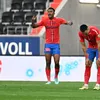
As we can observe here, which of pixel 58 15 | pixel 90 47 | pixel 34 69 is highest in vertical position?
pixel 58 15

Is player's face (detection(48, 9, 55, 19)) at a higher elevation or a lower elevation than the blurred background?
higher

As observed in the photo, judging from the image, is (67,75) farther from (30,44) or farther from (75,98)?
(75,98)

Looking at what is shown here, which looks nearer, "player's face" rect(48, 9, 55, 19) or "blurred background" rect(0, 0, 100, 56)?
"player's face" rect(48, 9, 55, 19)

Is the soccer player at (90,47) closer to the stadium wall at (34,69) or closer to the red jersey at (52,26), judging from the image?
the red jersey at (52,26)

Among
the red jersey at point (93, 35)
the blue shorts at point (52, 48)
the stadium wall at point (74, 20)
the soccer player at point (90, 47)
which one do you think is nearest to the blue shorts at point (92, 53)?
the soccer player at point (90, 47)

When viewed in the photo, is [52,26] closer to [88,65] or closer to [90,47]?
[90,47]

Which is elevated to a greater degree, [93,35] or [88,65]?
[93,35]

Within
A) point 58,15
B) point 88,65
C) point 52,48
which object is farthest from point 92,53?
point 58,15

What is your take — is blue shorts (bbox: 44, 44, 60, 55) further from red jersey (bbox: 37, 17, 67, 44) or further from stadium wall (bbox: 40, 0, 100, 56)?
stadium wall (bbox: 40, 0, 100, 56)

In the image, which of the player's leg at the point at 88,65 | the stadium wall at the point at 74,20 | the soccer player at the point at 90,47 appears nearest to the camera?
the soccer player at the point at 90,47

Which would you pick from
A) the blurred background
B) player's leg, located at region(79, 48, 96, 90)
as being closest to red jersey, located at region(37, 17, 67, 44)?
player's leg, located at region(79, 48, 96, 90)

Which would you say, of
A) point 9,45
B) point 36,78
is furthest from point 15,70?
point 9,45

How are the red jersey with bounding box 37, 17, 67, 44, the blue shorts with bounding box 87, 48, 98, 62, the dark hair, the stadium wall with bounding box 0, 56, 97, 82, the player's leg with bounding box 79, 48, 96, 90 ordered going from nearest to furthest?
1. the dark hair
2. the player's leg with bounding box 79, 48, 96, 90
3. the blue shorts with bounding box 87, 48, 98, 62
4. the red jersey with bounding box 37, 17, 67, 44
5. the stadium wall with bounding box 0, 56, 97, 82

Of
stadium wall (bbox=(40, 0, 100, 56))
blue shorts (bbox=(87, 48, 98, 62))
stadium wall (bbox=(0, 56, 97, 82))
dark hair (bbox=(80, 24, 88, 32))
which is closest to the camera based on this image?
dark hair (bbox=(80, 24, 88, 32))
